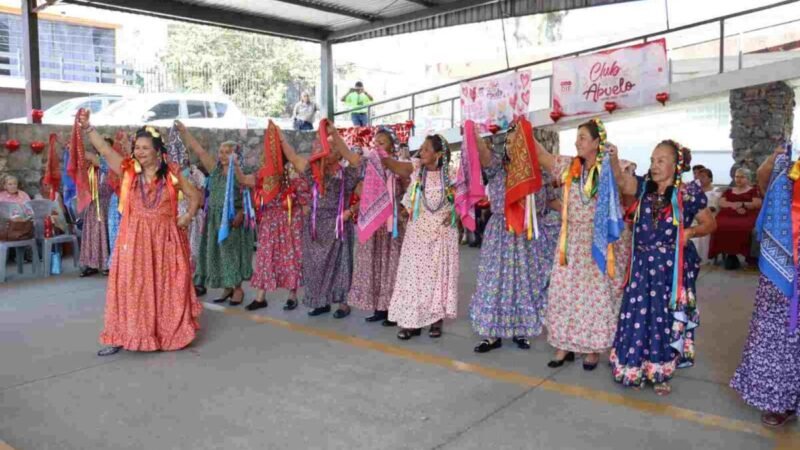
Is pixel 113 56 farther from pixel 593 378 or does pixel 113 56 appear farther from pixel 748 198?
pixel 593 378

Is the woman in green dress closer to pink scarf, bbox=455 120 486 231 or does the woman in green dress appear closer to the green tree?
pink scarf, bbox=455 120 486 231

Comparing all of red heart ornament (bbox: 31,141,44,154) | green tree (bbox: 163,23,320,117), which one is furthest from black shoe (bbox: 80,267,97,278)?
green tree (bbox: 163,23,320,117)

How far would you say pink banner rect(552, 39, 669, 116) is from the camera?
9781 mm

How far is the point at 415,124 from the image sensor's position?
14992mm

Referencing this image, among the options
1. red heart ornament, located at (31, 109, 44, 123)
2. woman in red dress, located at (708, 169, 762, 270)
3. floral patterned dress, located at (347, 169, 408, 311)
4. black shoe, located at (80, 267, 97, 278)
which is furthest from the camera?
red heart ornament, located at (31, 109, 44, 123)

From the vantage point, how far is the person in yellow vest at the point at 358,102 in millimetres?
15547

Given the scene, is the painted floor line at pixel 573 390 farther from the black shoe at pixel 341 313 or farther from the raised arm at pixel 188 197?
the raised arm at pixel 188 197

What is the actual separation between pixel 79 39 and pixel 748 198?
65.9ft

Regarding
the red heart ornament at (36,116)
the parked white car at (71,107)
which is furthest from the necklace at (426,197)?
the parked white car at (71,107)

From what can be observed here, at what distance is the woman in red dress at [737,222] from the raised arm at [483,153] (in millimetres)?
5588

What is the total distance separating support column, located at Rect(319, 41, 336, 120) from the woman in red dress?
27.7 ft

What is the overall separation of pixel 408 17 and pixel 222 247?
7909mm

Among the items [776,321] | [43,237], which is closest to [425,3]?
[43,237]

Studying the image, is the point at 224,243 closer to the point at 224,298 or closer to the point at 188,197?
the point at 224,298
